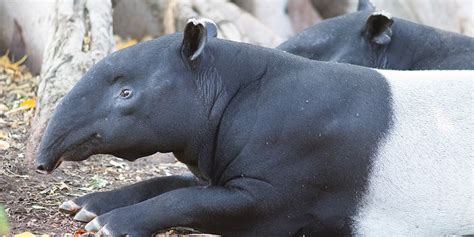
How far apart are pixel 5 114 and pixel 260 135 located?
4253 millimetres

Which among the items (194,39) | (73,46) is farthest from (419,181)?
(73,46)

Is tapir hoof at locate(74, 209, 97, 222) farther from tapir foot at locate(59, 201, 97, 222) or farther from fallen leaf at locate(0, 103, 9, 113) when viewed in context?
fallen leaf at locate(0, 103, 9, 113)

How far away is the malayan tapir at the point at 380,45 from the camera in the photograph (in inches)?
320

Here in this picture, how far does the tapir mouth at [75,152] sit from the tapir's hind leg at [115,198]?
2.00 ft

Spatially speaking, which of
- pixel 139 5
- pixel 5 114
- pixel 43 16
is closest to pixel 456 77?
pixel 5 114

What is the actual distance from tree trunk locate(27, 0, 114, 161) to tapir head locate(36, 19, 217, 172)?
2011mm

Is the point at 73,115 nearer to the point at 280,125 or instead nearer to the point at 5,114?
the point at 280,125

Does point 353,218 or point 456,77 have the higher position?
point 456,77

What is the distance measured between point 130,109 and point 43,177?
1.83 metres

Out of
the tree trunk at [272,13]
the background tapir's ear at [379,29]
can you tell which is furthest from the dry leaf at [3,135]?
the tree trunk at [272,13]

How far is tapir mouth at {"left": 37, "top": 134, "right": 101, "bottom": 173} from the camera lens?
5918mm

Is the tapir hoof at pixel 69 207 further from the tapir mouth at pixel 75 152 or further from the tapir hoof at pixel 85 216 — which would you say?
the tapir mouth at pixel 75 152

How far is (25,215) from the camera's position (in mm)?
6566

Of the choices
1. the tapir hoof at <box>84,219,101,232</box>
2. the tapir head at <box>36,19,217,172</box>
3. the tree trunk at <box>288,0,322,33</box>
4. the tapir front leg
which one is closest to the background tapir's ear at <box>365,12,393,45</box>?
the tapir head at <box>36,19,217,172</box>
